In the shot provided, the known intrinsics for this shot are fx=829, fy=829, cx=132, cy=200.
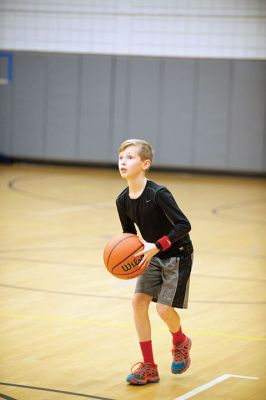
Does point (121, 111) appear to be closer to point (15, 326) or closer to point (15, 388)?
point (15, 326)

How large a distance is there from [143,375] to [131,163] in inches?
49.4

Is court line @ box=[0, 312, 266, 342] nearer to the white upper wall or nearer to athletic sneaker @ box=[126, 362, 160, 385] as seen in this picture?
athletic sneaker @ box=[126, 362, 160, 385]

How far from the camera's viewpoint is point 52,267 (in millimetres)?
8562

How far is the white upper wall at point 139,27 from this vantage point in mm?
19109

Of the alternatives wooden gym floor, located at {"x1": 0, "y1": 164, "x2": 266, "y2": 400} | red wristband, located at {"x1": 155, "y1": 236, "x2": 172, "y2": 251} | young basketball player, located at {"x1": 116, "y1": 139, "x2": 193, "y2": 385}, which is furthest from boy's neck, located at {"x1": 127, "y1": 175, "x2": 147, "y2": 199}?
wooden gym floor, located at {"x1": 0, "y1": 164, "x2": 266, "y2": 400}

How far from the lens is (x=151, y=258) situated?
5035 mm

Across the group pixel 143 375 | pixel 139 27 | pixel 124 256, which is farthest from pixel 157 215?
pixel 139 27

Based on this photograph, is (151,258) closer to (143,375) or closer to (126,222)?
(126,222)

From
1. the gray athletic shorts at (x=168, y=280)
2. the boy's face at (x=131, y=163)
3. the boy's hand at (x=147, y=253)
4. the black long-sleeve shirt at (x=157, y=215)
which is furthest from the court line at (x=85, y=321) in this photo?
the boy's face at (x=131, y=163)

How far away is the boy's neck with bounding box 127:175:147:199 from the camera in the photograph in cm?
495

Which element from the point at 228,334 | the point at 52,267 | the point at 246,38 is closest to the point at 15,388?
the point at 228,334

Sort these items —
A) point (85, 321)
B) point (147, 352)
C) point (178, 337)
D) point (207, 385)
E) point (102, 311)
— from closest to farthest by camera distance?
1. point (207, 385)
2. point (147, 352)
3. point (178, 337)
4. point (85, 321)
5. point (102, 311)

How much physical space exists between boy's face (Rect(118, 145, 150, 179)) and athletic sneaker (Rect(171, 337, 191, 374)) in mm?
1088

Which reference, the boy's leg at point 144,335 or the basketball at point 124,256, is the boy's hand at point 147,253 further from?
the boy's leg at point 144,335
